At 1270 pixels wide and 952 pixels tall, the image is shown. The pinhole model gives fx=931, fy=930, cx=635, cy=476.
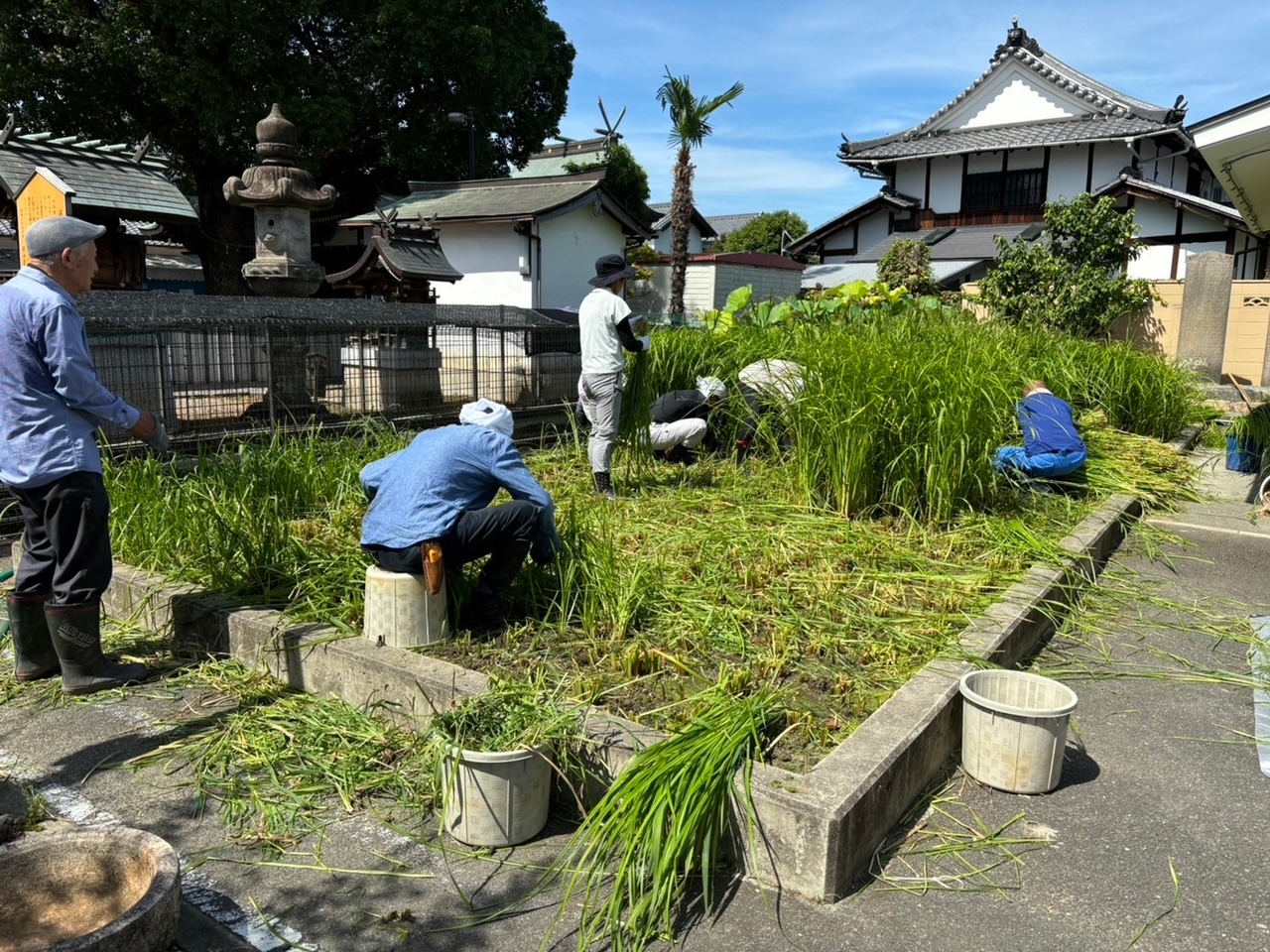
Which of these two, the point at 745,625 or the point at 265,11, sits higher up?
the point at 265,11

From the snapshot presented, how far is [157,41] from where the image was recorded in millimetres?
18562

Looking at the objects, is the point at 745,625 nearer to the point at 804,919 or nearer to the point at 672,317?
the point at 804,919

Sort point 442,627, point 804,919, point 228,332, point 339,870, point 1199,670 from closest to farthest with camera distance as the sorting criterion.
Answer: point 804,919
point 339,870
point 442,627
point 1199,670
point 228,332

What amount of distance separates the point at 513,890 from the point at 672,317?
1875 cm

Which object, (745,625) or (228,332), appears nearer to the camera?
(745,625)

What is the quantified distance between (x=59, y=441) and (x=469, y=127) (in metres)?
20.2

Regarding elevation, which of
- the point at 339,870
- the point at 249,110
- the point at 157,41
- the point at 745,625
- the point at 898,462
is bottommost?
the point at 339,870

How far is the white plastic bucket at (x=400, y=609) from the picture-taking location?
3.66 metres

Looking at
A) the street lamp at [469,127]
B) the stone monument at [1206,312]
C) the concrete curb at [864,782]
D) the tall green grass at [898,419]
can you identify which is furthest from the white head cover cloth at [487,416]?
the street lamp at [469,127]

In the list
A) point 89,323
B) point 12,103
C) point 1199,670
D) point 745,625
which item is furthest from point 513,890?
point 12,103

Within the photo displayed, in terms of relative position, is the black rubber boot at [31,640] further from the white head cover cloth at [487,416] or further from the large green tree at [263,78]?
the large green tree at [263,78]

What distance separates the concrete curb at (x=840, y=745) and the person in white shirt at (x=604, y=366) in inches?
111

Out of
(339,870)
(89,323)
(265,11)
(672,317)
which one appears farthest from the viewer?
(672,317)

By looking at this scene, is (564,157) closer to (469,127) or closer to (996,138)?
(469,127)
